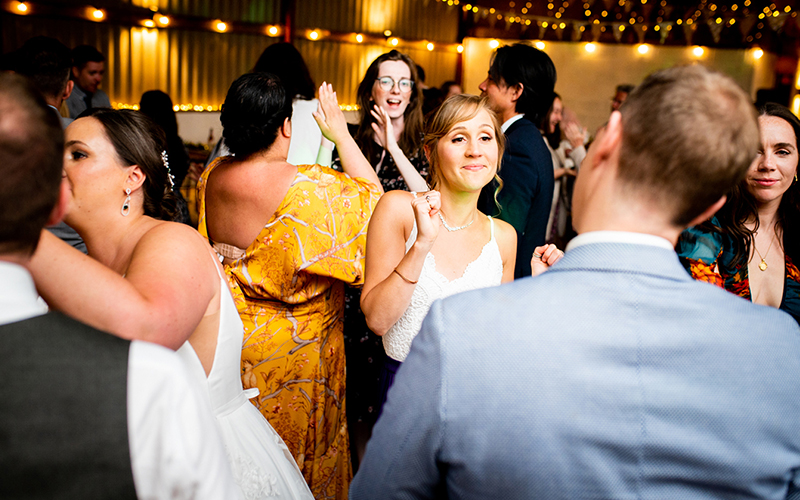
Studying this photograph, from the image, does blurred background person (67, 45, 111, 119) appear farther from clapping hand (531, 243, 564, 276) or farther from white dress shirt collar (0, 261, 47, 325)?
white dress shirt collar (0, 261, 47, 325)

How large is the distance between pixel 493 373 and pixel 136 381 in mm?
437

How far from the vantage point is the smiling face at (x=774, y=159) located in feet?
5.76

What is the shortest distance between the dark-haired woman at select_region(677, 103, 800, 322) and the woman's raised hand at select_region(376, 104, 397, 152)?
1269 millimetres

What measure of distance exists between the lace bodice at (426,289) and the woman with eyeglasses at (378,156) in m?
0.74

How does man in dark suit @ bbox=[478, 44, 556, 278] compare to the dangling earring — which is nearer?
the dangling earring

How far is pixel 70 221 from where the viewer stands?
1.35 m

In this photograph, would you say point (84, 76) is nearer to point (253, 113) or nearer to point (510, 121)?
point (253, 113)

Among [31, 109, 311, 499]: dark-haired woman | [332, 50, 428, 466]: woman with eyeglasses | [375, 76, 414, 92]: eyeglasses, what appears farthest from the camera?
[375, 76, 414, 92]: eyeglasses

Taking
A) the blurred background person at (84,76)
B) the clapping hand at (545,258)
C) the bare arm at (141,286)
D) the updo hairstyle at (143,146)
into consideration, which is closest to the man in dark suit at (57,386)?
the bare arm at (141,286)

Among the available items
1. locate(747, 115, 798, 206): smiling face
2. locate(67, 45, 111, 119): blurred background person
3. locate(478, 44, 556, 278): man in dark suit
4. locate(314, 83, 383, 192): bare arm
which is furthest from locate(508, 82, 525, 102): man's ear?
locate(67, 45, 111, 119): blurred background person

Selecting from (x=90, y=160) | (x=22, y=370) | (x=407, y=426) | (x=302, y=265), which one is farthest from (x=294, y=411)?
(x=22, y=370)

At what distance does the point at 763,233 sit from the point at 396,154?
1.37 m

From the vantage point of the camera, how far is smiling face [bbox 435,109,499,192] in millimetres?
1759

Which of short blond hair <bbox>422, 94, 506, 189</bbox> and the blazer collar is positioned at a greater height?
short blond hair <bbox>422, 94, 506, 189</bbox>
